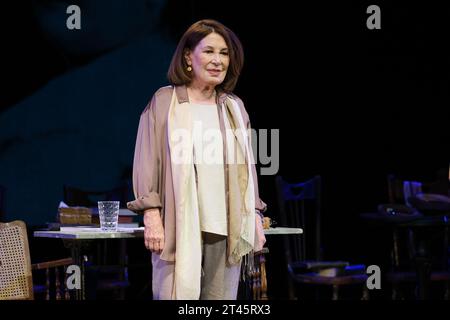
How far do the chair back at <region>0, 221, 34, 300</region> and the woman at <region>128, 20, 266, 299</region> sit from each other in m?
0.78

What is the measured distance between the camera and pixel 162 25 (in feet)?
17.9

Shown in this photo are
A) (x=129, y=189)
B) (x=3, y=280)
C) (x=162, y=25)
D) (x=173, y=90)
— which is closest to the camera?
(x=173, y=90)

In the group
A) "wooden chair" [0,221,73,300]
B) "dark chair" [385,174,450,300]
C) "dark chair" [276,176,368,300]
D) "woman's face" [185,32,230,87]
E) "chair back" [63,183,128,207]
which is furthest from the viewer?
"chair back" [63,183,128,207]

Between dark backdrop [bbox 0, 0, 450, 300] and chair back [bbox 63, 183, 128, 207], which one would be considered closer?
chair back [bbox 63, 183, 128, 207]

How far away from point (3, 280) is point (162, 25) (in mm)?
2920

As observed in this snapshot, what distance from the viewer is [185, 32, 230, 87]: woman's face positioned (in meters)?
2.59

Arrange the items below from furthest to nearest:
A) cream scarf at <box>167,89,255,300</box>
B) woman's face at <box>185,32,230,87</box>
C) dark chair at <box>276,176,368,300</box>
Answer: dark chair at <box>276,176,368,300</box> < woman's face at <box>185,32,230,87</box> < cream scarf at <box>167,89,255,300</box>

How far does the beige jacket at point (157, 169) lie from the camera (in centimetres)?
247

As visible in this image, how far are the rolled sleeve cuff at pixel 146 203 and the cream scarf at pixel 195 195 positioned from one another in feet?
0.26

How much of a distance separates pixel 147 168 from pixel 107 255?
2907 mm

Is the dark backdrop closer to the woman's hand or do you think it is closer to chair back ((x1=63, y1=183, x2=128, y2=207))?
chair back ((x1=63, y1=183, x2=128, y2=207))

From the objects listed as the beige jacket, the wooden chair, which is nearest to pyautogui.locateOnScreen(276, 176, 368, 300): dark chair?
the wooden chair
